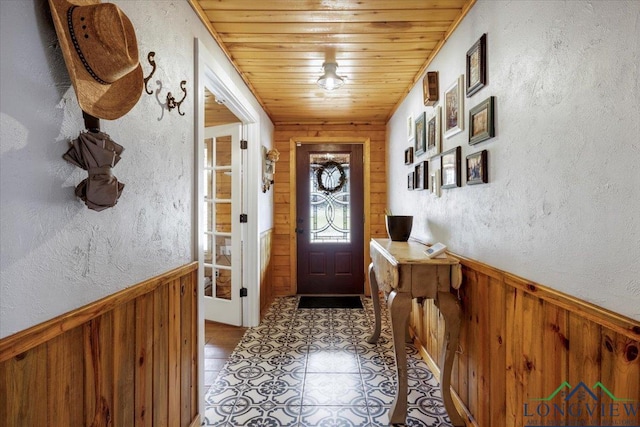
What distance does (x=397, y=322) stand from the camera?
1.73 meters

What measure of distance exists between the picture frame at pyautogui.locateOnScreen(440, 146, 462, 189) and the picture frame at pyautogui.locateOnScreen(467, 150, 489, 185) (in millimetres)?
124

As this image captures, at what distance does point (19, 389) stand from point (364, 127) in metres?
3.90

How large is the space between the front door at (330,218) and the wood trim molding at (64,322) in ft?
9.75

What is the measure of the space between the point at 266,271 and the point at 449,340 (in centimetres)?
234

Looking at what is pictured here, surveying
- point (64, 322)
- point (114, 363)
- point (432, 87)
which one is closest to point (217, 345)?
point (114, 363)

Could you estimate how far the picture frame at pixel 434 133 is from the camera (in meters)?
2.13

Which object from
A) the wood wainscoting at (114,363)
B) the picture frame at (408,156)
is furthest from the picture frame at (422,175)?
the wood wainscoting at (114,363)

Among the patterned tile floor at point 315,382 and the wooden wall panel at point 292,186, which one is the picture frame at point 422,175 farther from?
the wooden wall panel at point 292,186

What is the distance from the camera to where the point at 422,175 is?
2445 mm

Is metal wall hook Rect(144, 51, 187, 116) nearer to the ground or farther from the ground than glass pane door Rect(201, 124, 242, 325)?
farther from the ground

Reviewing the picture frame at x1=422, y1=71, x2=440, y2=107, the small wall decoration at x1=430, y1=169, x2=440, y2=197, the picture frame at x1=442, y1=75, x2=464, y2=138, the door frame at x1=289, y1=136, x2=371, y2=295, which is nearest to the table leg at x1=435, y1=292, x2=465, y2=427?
the small wall decoration at x1=430, y1=169, x2=440, y2=197

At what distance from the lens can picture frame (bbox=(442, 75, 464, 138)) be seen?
1804 millimetres

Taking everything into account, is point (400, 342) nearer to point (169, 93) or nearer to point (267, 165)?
point (169, 93)

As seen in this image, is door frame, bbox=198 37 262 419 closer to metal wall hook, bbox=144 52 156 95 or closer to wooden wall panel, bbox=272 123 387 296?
metal wall hook, bbox=144 52 156 95
